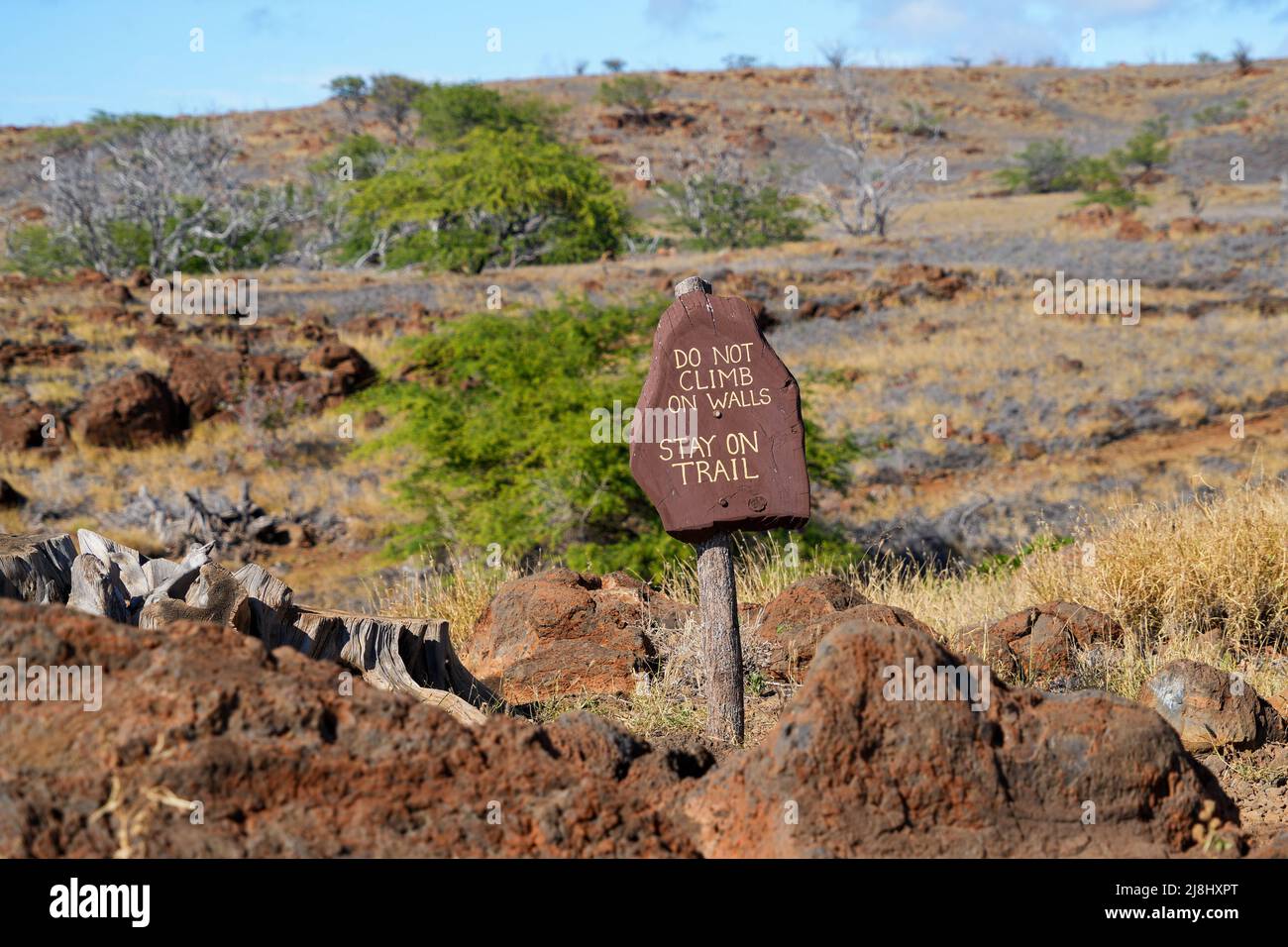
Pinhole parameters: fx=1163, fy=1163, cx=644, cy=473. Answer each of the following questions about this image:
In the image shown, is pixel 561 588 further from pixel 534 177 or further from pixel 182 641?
pixel 534 177

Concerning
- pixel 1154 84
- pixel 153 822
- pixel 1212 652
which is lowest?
pixel 1212 652

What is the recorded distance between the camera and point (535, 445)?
396 inches

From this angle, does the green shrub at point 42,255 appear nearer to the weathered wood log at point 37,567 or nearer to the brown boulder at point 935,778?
the weathered wood log at point 37,567

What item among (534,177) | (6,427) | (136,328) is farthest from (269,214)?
(6,427)

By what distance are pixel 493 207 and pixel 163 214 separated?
803 cm

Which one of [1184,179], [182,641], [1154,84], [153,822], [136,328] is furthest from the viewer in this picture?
[1154,84]

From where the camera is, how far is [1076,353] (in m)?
18.9

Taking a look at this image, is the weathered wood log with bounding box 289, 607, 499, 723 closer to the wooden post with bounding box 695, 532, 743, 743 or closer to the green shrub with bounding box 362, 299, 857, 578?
the wooden post with bounding box 695, 532, 743, 743

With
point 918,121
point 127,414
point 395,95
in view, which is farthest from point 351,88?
point 127,414

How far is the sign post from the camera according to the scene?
438 centimetres

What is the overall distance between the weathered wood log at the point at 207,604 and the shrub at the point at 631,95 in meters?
59.6

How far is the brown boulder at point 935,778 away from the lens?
2.76 m

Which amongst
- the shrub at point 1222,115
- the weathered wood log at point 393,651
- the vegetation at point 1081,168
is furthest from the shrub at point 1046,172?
the weathered wood log at point 393,651

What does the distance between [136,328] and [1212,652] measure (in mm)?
18780
